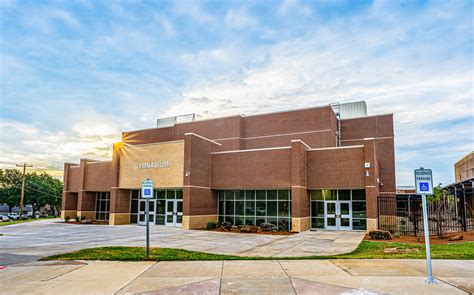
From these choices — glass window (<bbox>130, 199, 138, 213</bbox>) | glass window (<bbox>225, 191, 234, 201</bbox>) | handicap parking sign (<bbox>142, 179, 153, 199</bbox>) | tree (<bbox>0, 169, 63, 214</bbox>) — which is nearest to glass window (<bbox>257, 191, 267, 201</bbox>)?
glass window (<bbox>225, 191, 234, 201</bbox>)

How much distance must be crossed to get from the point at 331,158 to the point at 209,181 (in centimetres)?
1004

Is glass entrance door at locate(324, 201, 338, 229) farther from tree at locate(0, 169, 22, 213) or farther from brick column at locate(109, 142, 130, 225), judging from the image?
tree at locate(0, 169, 22, 213)

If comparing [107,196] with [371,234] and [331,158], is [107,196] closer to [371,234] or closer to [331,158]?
[331,158]

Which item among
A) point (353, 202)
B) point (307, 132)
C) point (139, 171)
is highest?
point (307, 132)

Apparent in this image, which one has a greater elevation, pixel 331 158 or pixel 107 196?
pixel 331 158

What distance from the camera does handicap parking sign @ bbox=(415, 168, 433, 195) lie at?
8.70m

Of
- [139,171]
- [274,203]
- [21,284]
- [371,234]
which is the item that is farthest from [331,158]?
[21,284]

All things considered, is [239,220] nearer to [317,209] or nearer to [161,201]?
[317,209]

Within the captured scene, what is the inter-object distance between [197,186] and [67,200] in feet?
68.2

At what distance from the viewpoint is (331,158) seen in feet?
83.4

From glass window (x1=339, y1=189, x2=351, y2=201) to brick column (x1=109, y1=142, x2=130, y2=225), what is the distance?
18698mm

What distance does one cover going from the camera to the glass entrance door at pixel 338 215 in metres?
25.5

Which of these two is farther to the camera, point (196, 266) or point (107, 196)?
point (107, 196)

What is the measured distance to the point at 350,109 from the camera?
37.4 m
